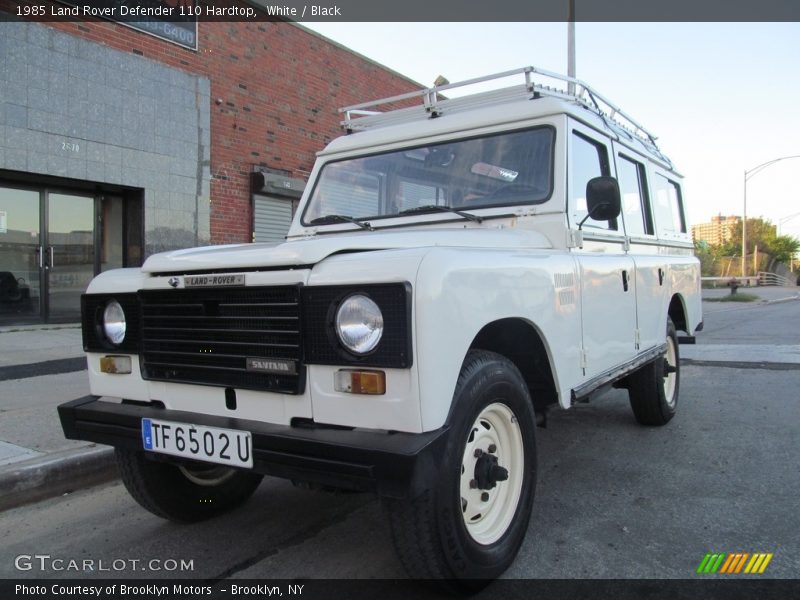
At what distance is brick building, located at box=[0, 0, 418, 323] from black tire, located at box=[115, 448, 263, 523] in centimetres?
706

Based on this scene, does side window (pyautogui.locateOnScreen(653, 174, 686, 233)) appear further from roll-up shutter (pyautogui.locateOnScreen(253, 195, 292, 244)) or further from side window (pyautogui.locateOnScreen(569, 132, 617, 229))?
roll-up shutter (pyautogui.locateOnScreen(253, 195, 292, 244))

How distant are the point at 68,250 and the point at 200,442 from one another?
28.9 feet

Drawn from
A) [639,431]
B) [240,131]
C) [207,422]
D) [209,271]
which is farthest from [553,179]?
[240,131]

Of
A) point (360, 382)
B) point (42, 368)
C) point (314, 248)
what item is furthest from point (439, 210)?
point (42, 368)

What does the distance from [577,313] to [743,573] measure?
4.42 ft

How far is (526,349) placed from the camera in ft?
9.65

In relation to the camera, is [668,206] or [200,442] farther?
[668,206]

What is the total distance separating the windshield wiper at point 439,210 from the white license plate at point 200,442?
5.73 ft

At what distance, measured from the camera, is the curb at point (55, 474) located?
352 centimetres

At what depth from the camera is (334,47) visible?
1284cm

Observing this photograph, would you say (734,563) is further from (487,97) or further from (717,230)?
(717,230)

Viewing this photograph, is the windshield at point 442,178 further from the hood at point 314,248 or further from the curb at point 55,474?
the curb at point 55,474

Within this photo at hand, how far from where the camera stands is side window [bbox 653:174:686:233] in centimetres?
524

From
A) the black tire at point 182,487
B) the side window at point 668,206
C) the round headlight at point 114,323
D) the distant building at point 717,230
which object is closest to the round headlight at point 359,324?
the black tire at point 182,487
